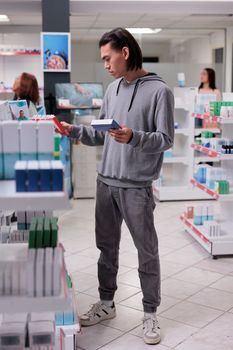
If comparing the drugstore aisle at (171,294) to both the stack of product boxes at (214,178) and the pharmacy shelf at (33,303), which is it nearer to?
the stack of product boxes at (214,178)

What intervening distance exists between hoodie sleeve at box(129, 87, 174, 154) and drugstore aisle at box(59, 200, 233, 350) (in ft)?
3.89

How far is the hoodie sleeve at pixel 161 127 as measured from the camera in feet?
8.80

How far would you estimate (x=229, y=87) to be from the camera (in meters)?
11.6

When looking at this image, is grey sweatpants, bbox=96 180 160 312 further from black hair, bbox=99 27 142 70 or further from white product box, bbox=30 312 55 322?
white product box, bbox=30 312 55 322

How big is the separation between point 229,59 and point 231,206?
7.26 m

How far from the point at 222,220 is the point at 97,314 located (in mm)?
2293

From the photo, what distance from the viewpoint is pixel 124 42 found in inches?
110

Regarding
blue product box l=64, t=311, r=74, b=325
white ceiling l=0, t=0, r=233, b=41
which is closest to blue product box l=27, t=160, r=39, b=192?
blue product box l=64, t=311, r=74, b=325

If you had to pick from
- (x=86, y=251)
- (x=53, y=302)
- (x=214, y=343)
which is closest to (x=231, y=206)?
(x=86, y=251)

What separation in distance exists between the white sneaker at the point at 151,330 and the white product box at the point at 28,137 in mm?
1578

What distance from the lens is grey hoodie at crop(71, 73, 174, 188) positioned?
279 cm

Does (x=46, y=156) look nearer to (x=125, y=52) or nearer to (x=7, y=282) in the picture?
(x=7, y=282)

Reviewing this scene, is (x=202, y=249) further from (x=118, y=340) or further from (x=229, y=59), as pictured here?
(x=229, y=59)

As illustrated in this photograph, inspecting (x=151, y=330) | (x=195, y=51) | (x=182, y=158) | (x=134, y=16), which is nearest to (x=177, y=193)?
(x=182, y=158)
